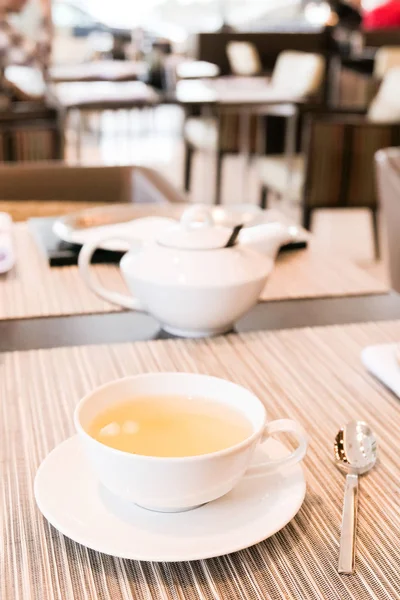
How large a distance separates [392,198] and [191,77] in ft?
8.77

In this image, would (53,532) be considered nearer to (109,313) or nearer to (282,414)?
(282,414)

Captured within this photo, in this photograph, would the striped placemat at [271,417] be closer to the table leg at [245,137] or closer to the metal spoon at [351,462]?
the metal spoon at [351,462]

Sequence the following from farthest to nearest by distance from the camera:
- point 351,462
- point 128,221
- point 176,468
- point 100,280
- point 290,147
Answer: point 290,147, point 128,221, point 100,280, point 351,462, point 176,468

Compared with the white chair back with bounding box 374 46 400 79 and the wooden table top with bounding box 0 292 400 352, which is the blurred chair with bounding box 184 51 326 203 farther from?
the wooden table top with bounding box 0 292 400 352

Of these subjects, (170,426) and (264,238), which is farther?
(264,238)

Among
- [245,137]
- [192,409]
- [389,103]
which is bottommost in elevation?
[245,137]

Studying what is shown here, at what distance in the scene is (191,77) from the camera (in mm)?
4199

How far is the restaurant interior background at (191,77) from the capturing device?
3.30 meters

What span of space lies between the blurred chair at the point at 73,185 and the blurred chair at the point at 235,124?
172 centimetres

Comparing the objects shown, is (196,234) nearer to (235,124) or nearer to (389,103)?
(389,103)

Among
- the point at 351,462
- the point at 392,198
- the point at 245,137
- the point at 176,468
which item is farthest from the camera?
the point at 245,137

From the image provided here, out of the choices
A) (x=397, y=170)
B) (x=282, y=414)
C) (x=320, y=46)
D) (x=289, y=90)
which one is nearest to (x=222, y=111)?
(x=289, y=90)

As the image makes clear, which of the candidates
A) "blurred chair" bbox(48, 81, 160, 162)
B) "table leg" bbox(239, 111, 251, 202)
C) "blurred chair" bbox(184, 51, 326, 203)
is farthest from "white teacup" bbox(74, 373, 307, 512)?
"table leg" bbox(239, 111, 251, 202)

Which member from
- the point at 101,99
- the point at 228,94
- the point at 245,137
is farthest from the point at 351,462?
the point at 245,137
